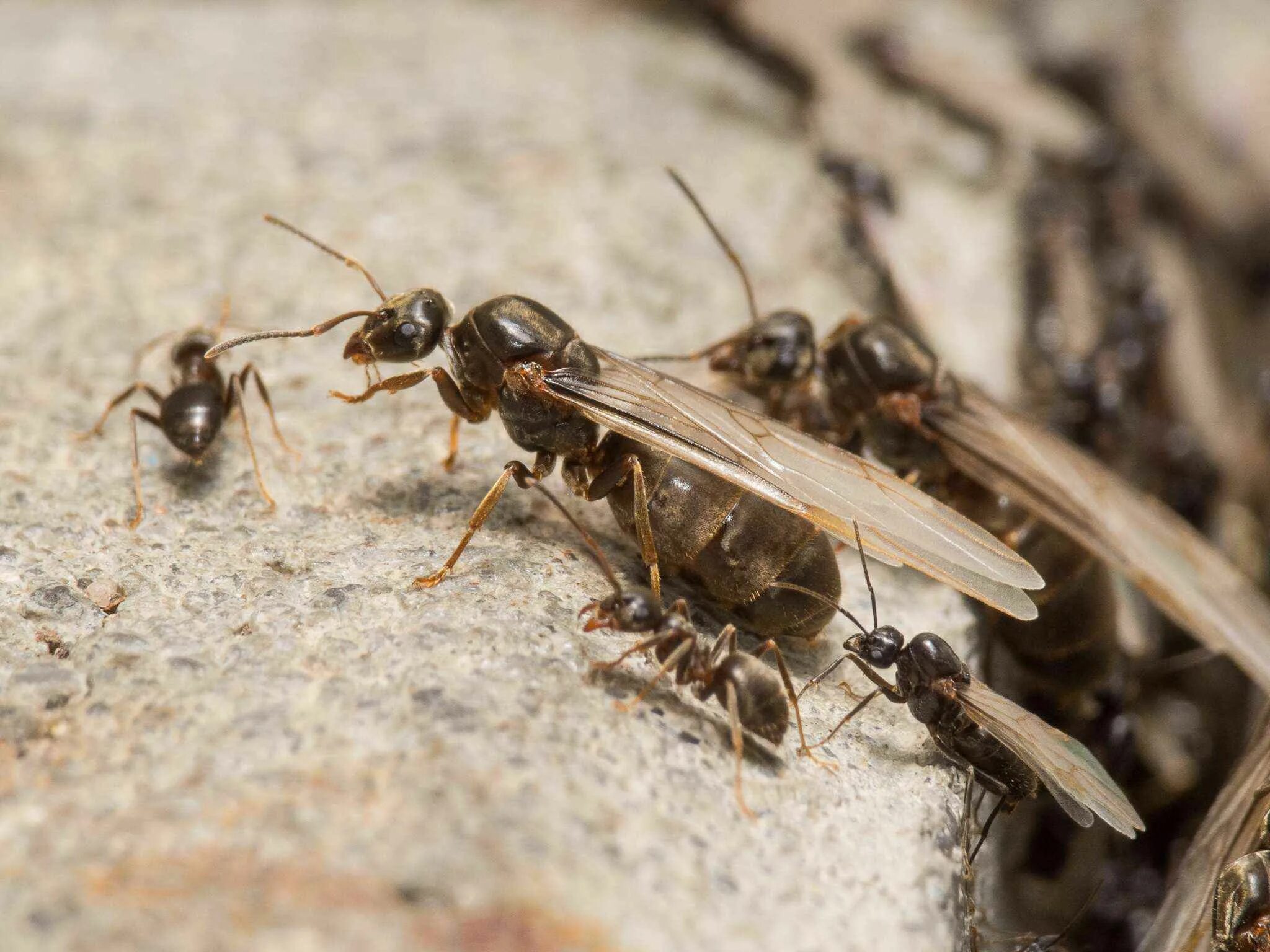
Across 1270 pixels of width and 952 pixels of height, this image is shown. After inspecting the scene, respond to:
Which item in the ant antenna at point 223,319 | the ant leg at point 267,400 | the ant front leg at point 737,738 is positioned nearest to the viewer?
the ant front leg at point 737,738

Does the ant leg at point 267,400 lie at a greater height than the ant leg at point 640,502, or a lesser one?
lesser

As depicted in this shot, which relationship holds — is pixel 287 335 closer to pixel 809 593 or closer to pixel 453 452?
pixel 453 452

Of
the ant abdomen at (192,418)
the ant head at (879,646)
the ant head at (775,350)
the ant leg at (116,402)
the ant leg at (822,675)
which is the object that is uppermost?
the ant head at (775,350)

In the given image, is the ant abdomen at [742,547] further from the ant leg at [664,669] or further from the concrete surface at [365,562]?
the ant leg at [664,669]

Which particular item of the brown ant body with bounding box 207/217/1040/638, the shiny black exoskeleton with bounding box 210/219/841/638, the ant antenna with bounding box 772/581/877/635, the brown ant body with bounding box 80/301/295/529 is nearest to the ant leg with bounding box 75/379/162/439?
the brown ant body with bounding box 80/301/295/529

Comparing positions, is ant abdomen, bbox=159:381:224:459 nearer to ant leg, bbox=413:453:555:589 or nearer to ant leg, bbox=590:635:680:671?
ant leg, bbox=413:453:555:589

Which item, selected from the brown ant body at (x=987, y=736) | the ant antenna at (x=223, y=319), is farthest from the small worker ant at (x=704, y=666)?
the ant antenna at (x=223, y=319)

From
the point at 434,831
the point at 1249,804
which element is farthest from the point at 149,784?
the point at 1249,804
